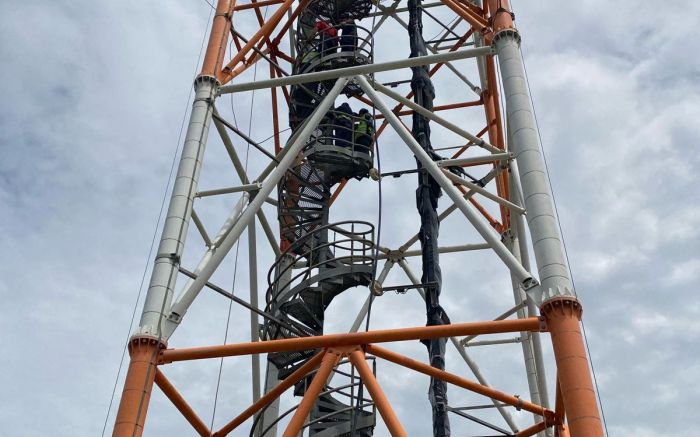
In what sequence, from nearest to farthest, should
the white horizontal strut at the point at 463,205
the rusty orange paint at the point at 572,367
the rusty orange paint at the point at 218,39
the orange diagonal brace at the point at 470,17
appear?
the rusty orange paint at the point at 572,367 → the white horizontal strut at the point at 463,205 → the orange diagonal brace at the point at 470,17 → the rusty orange paint at the point at 218,39

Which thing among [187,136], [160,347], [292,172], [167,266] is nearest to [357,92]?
[292,172]

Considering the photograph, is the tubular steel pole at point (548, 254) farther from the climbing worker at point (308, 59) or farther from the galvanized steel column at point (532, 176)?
the climbing worker at point (308, 59)

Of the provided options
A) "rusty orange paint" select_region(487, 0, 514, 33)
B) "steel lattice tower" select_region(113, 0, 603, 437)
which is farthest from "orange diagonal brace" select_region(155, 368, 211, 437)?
"rusty orange paint" select_region(487, 0, 514, 33)

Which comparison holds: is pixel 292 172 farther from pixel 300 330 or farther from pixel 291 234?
pixel 300 330

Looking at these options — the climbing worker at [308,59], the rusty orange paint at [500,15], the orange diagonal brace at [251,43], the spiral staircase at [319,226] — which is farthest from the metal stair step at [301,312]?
the rusty orange paint at [500,15]

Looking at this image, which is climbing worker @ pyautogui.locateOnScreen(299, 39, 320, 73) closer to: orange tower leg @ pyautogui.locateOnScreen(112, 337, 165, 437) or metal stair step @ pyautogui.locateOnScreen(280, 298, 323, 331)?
metal stair step @ pyautogui.locateOnScreen(280, 298, 323, 331)

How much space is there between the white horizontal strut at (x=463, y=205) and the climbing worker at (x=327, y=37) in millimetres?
3839

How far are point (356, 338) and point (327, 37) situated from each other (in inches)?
357

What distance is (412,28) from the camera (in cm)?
1856

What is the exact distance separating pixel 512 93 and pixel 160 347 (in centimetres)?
711

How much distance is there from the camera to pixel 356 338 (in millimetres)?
11117

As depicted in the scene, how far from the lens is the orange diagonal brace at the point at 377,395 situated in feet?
33.2

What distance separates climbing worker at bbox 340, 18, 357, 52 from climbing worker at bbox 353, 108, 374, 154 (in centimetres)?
165

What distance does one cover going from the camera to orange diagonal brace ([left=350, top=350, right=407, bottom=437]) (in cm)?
1011
